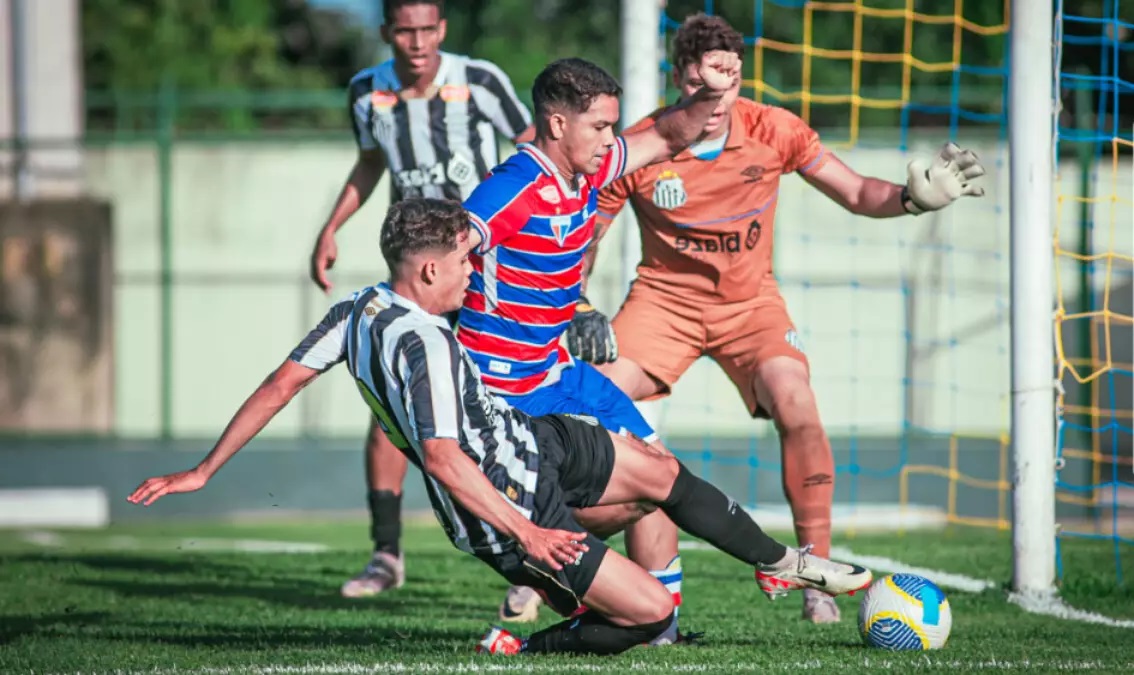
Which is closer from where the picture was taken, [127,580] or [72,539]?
[127,580]

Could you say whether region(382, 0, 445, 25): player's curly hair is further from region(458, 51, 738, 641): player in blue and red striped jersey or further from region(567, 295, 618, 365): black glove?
region(567, 295, 618, 365): black glove

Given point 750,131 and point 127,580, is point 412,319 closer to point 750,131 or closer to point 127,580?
point 750,131

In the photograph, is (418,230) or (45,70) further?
(45,70)

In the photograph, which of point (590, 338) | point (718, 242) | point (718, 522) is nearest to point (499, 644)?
point (718, 522)

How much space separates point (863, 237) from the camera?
1570cm

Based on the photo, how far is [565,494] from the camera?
15.4ft

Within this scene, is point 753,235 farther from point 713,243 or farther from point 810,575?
point 810,575

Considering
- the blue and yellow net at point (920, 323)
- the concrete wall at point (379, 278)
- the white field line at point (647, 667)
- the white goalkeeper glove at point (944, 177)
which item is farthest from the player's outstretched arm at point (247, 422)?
the concrete wall at point (379, 278)

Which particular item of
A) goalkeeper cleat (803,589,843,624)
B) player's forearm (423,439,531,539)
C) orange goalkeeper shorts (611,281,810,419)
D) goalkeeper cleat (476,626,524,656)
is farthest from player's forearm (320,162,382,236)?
goalkeeper cleat (803,589,843,624)

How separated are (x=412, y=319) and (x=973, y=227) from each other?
12.3 m

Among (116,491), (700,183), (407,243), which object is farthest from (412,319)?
(116,491)

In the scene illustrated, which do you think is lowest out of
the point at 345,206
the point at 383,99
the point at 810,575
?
the point at 810,575

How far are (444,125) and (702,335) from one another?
1460 mm

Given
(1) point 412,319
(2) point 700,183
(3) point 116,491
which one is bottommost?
(3) point 116,491
